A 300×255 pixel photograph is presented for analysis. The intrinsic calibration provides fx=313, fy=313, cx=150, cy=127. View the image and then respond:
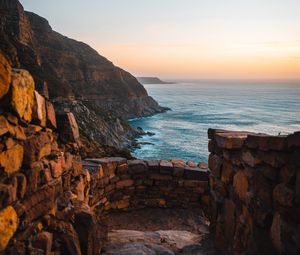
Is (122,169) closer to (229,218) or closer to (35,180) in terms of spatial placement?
(229,218)

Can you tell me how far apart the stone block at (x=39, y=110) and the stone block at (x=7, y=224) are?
113cm

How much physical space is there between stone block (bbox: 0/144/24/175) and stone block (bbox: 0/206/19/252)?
381 mm

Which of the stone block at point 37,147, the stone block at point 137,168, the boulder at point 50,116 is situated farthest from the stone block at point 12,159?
the stone block at point 137,168

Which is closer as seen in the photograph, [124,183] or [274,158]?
[274,158]

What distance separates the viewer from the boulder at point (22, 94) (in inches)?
128

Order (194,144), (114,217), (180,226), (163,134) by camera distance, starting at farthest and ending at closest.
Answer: (163,134) → (194,144) → (114,217) → (180,226)

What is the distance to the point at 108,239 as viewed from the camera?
17.5ft

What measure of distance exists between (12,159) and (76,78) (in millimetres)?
72890

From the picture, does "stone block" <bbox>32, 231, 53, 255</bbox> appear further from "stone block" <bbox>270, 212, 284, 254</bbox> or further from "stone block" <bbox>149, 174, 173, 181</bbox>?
"stone block" <bbox>149, 174, 173, 181</bbox>

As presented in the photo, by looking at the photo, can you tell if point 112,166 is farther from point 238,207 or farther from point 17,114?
point 17,114

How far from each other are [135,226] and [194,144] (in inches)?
1830

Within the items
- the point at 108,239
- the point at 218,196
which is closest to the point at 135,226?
the point at 108,239

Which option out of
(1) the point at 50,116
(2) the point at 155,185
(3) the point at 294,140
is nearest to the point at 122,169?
(2) the point at 155,185

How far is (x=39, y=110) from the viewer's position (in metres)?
3.81
